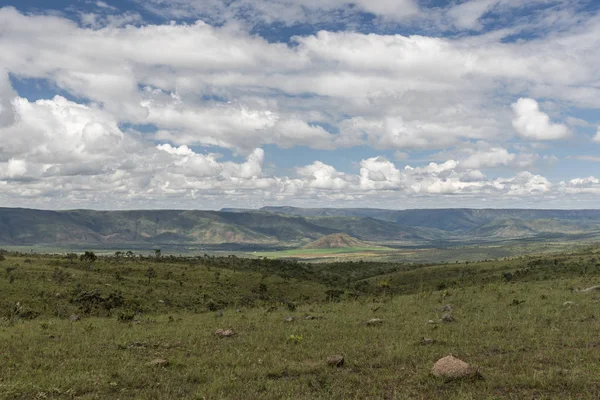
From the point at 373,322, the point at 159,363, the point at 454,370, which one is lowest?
the point at 373,322

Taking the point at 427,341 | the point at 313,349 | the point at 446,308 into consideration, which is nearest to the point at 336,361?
the point at 313,349

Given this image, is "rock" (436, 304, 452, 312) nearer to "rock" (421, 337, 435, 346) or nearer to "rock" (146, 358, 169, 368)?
"rock" (421, 337, 435, 346)

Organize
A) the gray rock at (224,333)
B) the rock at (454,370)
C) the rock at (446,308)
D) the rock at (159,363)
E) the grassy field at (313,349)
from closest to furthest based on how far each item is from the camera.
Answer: the grassy field at (313,349) < the rock at (454,370) < the rock at (159,363) < the gray rock at (224,333) < the rock at (446,308)

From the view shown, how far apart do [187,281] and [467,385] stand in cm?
6721

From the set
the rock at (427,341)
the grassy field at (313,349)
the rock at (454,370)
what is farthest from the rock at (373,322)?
the rock at (454,370)

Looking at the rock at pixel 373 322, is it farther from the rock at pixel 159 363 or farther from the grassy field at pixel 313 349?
the rock at pixel 159 363

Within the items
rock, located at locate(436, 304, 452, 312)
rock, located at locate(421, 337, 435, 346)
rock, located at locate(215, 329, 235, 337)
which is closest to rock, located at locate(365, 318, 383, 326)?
rock, located at locate(421, 337, 435, 346)

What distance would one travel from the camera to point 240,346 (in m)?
24.5

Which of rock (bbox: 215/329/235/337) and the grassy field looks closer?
the grassy field

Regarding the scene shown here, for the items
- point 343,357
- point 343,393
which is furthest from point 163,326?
point 343,393

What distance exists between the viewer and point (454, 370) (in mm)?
16516

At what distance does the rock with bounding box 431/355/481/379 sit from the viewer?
16331 mm

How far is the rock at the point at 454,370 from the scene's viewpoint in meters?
16.3

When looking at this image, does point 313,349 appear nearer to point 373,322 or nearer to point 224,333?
point 224,333
